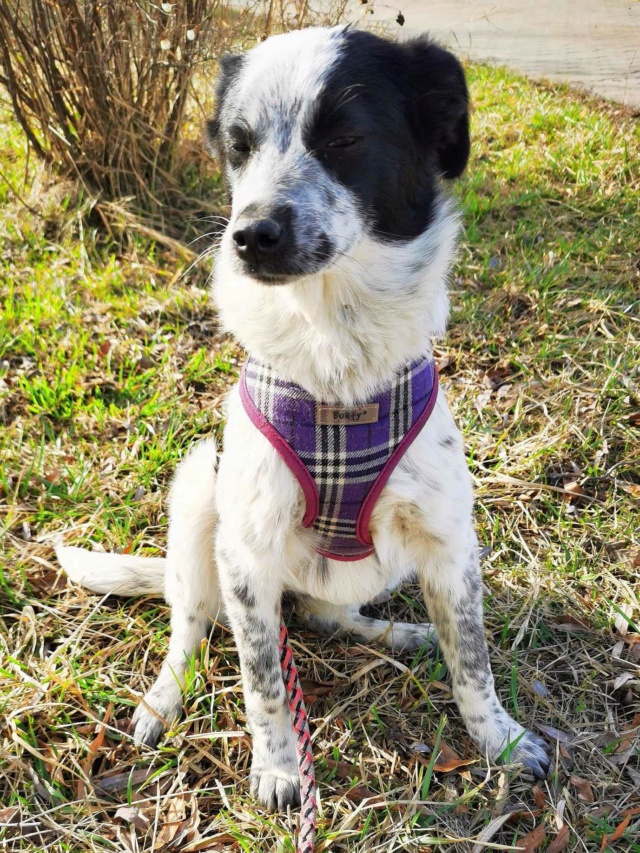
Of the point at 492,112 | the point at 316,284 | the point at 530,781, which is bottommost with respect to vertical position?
the point at 530,781

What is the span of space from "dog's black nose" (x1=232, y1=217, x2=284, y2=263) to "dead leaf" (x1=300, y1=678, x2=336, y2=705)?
1.42m

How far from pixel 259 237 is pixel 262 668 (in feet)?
3.80

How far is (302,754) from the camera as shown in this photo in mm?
1944

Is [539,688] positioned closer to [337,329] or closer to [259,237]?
[337,329]

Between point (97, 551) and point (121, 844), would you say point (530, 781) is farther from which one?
point (97, 551)

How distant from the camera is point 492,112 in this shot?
571 cm

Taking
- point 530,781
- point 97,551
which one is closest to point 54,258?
point 97,551

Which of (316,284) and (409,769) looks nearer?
(316,284)

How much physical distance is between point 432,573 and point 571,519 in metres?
0.99

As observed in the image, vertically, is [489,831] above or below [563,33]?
below

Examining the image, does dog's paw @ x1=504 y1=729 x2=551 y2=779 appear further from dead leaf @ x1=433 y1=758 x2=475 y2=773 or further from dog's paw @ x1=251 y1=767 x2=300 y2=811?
dog's paw @ x1=251 y1=767 x2=300 y2=811

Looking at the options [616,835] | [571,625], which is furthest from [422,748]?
[571,625]

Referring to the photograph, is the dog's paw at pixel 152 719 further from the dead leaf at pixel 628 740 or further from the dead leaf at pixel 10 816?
the dead leaf at pixel 628 740

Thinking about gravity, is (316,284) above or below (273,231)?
below
